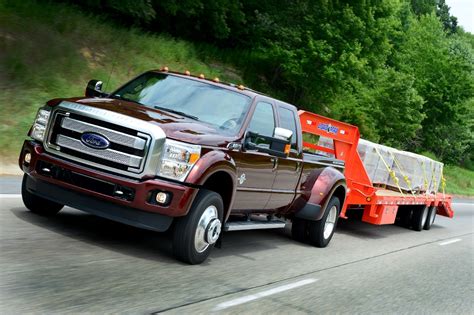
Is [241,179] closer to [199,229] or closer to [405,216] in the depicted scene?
[199,229]

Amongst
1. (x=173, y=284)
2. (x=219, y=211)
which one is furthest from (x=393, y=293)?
(x=173, y=284)

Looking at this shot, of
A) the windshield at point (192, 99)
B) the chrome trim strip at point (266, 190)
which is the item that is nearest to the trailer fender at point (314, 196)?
the chrome trim strip at point (266, 190)

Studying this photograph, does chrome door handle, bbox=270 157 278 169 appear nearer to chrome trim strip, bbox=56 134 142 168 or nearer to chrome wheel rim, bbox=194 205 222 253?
chrome wheel rim, bbox=194 205 222 253

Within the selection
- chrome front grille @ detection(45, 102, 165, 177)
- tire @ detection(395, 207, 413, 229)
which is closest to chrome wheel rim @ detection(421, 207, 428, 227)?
tire @ detection(395, 207, 413, 229)

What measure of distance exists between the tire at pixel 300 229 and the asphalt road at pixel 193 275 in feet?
0.90

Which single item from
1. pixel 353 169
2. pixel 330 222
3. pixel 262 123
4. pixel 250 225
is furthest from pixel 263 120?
pixel 353 169

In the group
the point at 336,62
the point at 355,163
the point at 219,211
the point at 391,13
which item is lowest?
the point at 219,211

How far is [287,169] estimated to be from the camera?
328 inches

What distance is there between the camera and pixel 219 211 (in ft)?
21.9

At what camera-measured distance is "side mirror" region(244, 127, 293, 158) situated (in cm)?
706

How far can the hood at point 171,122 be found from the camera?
619 centimetres

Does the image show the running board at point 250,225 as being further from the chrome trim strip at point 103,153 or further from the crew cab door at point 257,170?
the chrome trim strip at point 103,153

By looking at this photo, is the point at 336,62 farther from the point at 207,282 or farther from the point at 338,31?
the point at 207,282

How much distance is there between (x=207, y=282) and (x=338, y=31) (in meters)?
20.9
